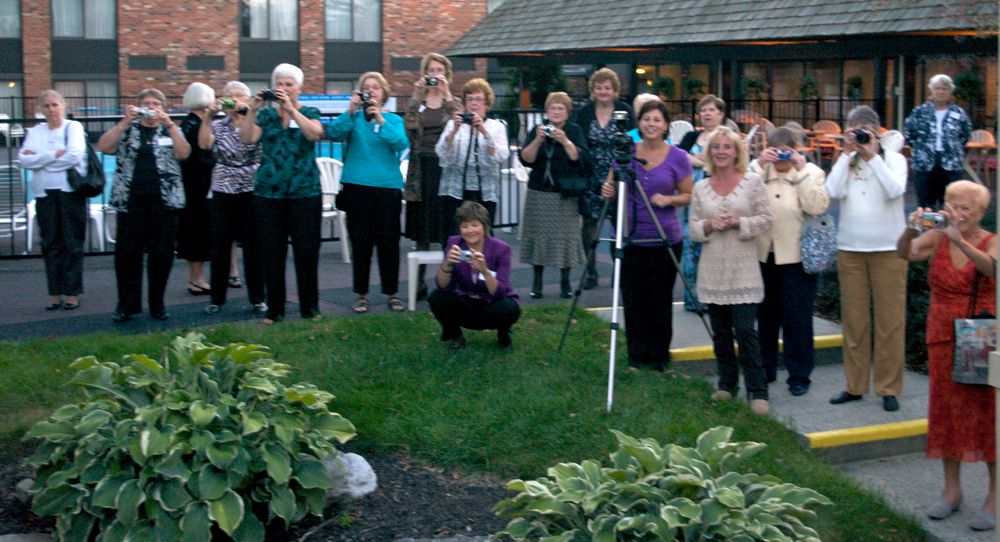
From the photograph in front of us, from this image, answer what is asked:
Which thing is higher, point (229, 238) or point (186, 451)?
point (229, 238)

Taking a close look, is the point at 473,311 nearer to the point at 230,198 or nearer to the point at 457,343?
the point at 457,343

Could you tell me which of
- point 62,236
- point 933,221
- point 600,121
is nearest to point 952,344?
point 933,221

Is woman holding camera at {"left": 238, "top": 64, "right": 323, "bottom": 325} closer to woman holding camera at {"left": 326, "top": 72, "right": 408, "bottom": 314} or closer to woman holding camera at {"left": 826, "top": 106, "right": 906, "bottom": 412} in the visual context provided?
woman holding camera at {"left": 326, "top": 72, "right": 408, "bottom": 314}

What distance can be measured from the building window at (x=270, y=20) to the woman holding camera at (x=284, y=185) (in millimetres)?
28246

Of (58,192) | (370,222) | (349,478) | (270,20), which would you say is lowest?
(349,478)

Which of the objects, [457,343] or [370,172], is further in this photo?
[370,172]

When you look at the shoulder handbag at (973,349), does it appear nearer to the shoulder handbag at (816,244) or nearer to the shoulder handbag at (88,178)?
the shoulder handbag at (816,244)

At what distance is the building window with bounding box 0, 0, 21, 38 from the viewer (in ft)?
115

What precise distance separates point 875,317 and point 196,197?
588 cm

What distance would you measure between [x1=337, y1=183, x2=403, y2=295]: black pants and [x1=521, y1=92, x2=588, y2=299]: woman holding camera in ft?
4.11

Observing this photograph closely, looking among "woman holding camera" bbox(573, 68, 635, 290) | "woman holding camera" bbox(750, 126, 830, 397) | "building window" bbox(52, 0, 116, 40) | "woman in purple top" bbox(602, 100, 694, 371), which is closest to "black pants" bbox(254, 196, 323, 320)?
"woman holding camera" bbox(573, 68, 635, 290)

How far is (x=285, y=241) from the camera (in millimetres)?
9500

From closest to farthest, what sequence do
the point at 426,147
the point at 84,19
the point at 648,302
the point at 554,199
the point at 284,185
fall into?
the point at 648,302 → the point at 284,185 → the point at 426,147 → the point at 554,199 → the point at 84,19

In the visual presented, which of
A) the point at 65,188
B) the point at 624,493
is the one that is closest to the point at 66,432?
the point at 624,493
